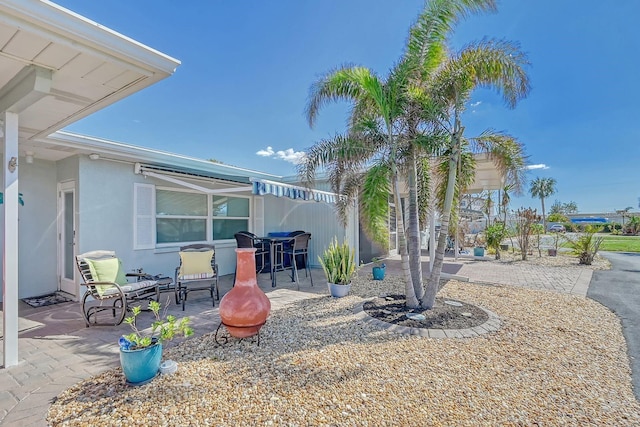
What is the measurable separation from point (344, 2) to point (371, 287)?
329 inches

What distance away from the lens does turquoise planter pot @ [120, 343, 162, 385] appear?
10.6ft

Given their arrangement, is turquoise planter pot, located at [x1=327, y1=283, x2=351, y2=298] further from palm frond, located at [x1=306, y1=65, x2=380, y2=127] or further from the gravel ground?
palm frond, located at [x1=306, y1=65, x2=380, y2=127]

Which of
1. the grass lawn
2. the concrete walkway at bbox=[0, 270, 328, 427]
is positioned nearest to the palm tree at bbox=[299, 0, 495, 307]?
the concrete walkway at bbox=[0, 270, 328, 427]

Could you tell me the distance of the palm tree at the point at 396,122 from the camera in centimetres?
575

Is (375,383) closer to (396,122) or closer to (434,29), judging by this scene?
(396,122)

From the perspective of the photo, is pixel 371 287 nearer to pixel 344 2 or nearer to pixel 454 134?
pixel 454 134

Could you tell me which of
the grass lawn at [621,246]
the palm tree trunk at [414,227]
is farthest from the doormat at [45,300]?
the grass lawn at [621,246]

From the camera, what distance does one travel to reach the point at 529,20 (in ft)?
30.9

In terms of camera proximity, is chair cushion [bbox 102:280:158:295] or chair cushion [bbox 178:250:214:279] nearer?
chair cushion [bbox 102:280:158:295]

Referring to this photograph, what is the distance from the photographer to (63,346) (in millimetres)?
4488

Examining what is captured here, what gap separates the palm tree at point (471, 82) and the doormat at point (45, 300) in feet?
28.2

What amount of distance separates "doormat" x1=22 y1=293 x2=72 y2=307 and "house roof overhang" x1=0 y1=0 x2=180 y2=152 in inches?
181

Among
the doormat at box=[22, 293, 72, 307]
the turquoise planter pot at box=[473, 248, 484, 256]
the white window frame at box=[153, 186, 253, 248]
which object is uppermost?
the white window frame at box=[153, 186, 253, 248]

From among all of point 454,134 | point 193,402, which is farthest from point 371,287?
point 193,402
